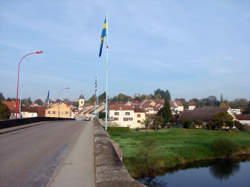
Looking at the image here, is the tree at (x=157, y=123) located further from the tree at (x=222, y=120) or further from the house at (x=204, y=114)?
the tree at (x=222, y=120)

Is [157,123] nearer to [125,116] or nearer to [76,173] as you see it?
[125,116]

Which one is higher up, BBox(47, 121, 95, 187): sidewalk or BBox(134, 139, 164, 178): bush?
BBox(47, 121, 95, 187): sidewalk

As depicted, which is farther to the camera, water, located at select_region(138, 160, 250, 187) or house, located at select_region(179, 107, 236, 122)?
house, located at select_region(179, 107, 236, 122)

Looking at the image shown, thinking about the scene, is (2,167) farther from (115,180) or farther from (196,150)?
(196,150)

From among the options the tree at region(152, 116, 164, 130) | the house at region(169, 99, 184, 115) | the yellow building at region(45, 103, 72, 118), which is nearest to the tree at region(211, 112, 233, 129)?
the tree at region(152, 116, 164, 130)

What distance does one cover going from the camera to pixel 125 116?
91250 mm

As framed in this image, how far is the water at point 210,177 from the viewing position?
23812mm

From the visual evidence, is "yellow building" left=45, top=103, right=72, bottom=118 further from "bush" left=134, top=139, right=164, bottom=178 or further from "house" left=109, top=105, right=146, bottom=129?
"bush" left=134, top=139, right=164, bottom=178

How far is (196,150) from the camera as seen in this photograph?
35.3 m

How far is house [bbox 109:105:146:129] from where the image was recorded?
90.2 metres

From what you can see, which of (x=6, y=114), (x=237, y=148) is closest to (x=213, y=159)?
(x=237, y=148)

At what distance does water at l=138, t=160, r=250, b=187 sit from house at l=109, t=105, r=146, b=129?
58270 mm

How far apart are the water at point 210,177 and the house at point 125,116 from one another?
58270mm

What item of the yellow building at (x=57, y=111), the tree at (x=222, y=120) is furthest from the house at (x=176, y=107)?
the tree at (x=222, y=120)
